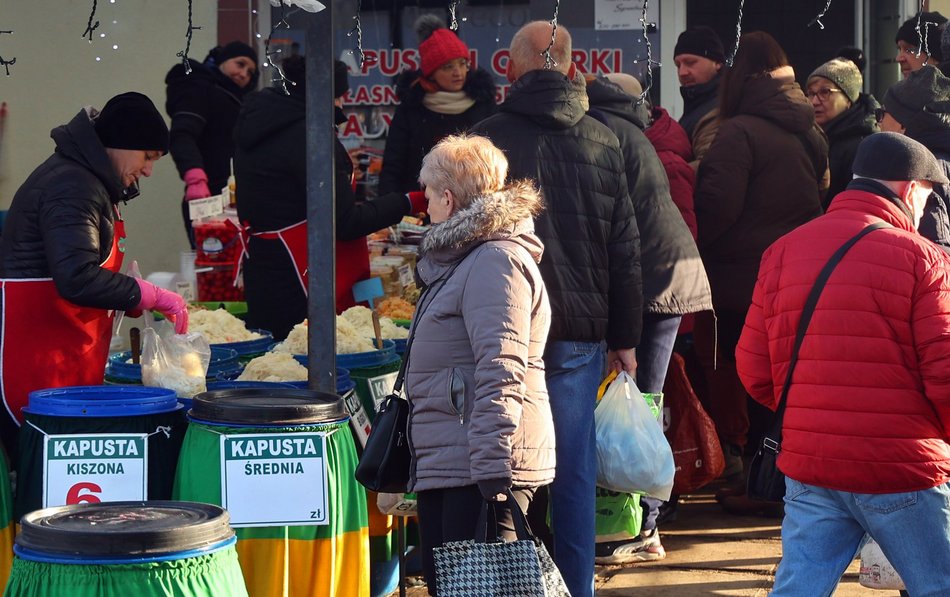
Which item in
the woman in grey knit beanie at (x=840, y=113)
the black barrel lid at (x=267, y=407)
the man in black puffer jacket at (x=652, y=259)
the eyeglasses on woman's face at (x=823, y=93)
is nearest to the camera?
the black barrel lid at (x=267, y=407)

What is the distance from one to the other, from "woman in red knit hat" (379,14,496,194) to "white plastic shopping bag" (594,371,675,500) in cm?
266

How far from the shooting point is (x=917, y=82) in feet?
19.6

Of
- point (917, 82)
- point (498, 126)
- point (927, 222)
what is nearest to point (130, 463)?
point (498, 126)

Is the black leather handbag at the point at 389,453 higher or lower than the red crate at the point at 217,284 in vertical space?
lower

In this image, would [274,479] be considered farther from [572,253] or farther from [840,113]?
[840,113]

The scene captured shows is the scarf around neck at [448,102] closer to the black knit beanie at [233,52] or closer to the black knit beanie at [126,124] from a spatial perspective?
the black knit beanie at [233,52]

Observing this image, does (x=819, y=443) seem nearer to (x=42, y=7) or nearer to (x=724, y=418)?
(x=724, y=418)

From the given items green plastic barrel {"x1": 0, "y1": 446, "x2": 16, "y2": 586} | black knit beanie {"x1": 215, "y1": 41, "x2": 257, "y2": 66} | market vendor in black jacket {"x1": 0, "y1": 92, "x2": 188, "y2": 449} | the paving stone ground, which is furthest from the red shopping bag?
black knit beanie {"x1": 215, "y1": 41, "x2": 257, "y2": 66}

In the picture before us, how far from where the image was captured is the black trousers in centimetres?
384

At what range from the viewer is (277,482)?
4082 millimetres

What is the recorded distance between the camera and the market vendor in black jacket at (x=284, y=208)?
6.20 metres

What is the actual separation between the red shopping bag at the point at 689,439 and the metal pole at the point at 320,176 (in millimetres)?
2521

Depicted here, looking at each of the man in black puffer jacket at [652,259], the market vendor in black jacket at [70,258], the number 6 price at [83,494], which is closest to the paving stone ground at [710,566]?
the man in black puffer jacket at [652,259]

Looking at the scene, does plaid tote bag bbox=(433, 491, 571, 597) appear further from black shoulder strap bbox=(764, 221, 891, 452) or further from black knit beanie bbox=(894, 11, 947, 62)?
black knit beanie bbox=(894, 11, 947, 62)
